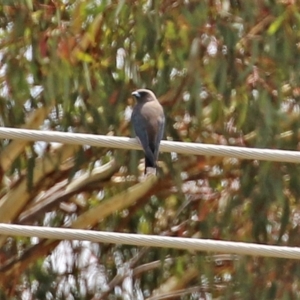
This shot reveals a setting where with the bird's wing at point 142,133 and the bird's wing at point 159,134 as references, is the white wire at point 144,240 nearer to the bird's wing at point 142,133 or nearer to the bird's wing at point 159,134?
the bird's wing at point 142,133

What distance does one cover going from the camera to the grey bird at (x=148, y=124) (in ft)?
15.4

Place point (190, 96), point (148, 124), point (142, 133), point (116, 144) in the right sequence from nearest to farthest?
point (116, 144)
point (142, 133)
point (148, 124)
point (190, 96)

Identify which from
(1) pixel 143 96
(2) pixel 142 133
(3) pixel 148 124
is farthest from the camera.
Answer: (1) pixel 143 96

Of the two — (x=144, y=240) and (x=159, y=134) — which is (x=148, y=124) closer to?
(x=159, y=134)

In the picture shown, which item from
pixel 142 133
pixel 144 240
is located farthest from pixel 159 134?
pixel 144 240

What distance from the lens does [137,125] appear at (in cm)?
508

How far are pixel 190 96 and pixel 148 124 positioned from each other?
1.15 m

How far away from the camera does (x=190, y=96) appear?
242 inches

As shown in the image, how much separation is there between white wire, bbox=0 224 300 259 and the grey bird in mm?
853

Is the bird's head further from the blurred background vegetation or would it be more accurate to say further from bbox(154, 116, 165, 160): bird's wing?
the blurred background vegetation

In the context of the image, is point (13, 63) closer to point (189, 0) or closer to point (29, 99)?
point (29, 99)

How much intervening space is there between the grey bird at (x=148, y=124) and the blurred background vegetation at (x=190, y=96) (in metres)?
0.57

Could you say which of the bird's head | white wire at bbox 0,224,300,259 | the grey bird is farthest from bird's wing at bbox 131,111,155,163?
white wire at bbox 0,224,300,259

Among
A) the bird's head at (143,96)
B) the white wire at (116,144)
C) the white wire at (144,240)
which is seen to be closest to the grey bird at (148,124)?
the bird's head at (143,96)
